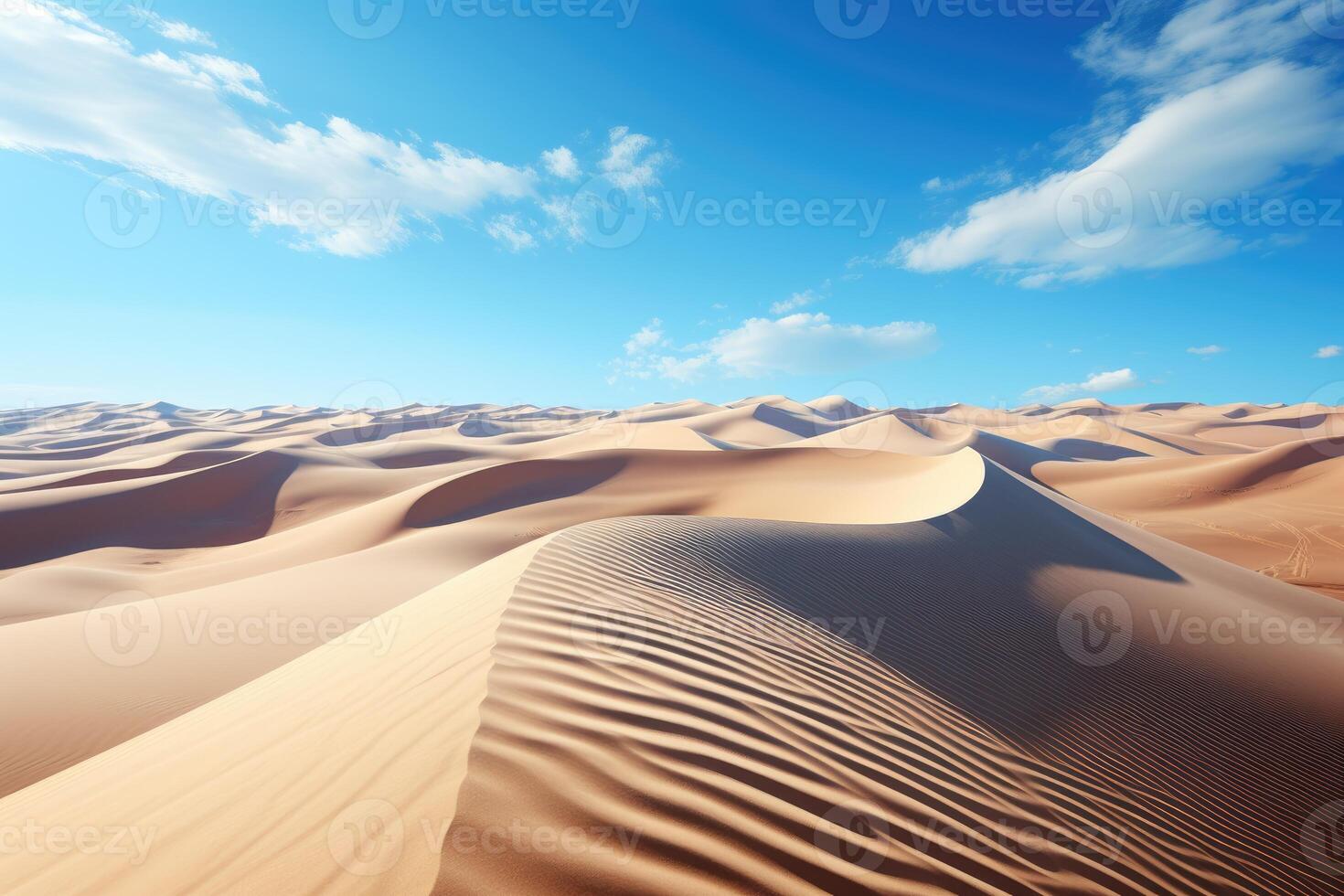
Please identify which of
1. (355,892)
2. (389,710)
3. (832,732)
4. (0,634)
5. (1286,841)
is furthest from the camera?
(0,634)

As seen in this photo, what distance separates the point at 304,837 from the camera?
6.66 feet

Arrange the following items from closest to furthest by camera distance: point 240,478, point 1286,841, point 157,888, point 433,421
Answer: point 157,888 < point 1286,841 < point 240,478 < point 433,421

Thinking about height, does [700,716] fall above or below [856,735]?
above

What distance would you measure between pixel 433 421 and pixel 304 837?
266 feet

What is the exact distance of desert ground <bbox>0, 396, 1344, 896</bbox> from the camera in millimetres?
2076

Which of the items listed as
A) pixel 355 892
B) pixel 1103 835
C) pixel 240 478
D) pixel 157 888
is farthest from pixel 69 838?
pixel 240 478

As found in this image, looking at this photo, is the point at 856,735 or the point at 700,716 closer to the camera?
the point at 700,716

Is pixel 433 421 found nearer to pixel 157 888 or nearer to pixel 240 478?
pixel 240 478

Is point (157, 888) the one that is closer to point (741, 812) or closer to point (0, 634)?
point (741, 812)

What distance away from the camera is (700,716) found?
280 cm

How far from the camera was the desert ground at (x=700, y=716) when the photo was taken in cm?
208

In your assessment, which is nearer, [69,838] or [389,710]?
[69,838]

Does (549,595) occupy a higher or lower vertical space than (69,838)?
higher

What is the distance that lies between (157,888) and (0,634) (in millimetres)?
8737
